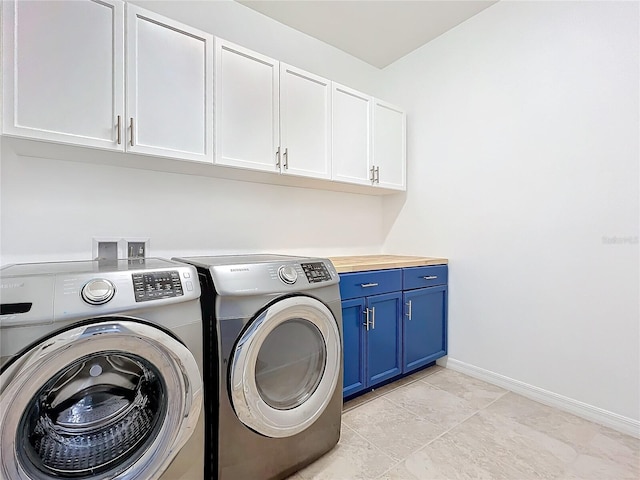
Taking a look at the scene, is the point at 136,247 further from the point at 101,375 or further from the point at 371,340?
the point at 371,340

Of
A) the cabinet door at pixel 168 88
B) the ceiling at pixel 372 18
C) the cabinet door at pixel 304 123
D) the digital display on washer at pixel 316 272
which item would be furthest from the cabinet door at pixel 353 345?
the ceiling at pixel 372 18

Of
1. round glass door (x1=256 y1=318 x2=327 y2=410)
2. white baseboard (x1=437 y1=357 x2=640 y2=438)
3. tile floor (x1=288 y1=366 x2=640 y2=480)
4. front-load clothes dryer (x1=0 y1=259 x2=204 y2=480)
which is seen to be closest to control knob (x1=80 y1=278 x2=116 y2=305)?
front-load clothes dryer (x1=0 y1=259 x2=204 y2=480)

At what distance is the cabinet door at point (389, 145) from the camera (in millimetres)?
2492

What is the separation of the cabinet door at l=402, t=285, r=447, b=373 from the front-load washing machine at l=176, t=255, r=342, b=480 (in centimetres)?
87

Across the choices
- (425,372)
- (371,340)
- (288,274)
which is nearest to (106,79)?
(288,274)

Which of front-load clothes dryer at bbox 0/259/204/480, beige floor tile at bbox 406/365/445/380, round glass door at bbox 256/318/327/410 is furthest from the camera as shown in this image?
beige floor tile at bbox 406/365/445/380

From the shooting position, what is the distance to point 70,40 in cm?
135

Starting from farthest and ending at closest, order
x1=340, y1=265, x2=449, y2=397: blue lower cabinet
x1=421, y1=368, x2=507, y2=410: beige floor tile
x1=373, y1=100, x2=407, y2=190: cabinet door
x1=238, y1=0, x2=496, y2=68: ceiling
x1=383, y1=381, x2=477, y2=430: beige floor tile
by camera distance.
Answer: x1=373, y1=100, x2=407, y2=190: cabinet door
x1=238, y1=0, x2=496, y2=68: ceiling
x1=421, y1=368, x2=507, y2=410: beige floor tile
x1=340, y1=265, x2=449, y2=397: blue lower cabinet
x1=383, y1=381, x2=477, y2=430: beige floor tile

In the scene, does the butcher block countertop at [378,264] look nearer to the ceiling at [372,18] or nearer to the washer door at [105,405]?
the washer door at [105,405]

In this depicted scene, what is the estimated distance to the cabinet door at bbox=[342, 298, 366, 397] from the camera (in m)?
Result: 1.88

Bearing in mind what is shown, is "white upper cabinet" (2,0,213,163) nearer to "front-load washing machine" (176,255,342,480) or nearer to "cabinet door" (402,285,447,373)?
"front-load washing machine" (176,255,342,480)

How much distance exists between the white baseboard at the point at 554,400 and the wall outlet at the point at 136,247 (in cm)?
232

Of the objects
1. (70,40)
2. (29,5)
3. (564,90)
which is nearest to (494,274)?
(564,90)

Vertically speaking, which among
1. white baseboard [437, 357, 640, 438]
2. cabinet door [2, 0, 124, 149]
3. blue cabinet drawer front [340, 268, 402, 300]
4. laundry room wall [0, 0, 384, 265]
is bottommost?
white baseboard [437, 357, 640, 438]
